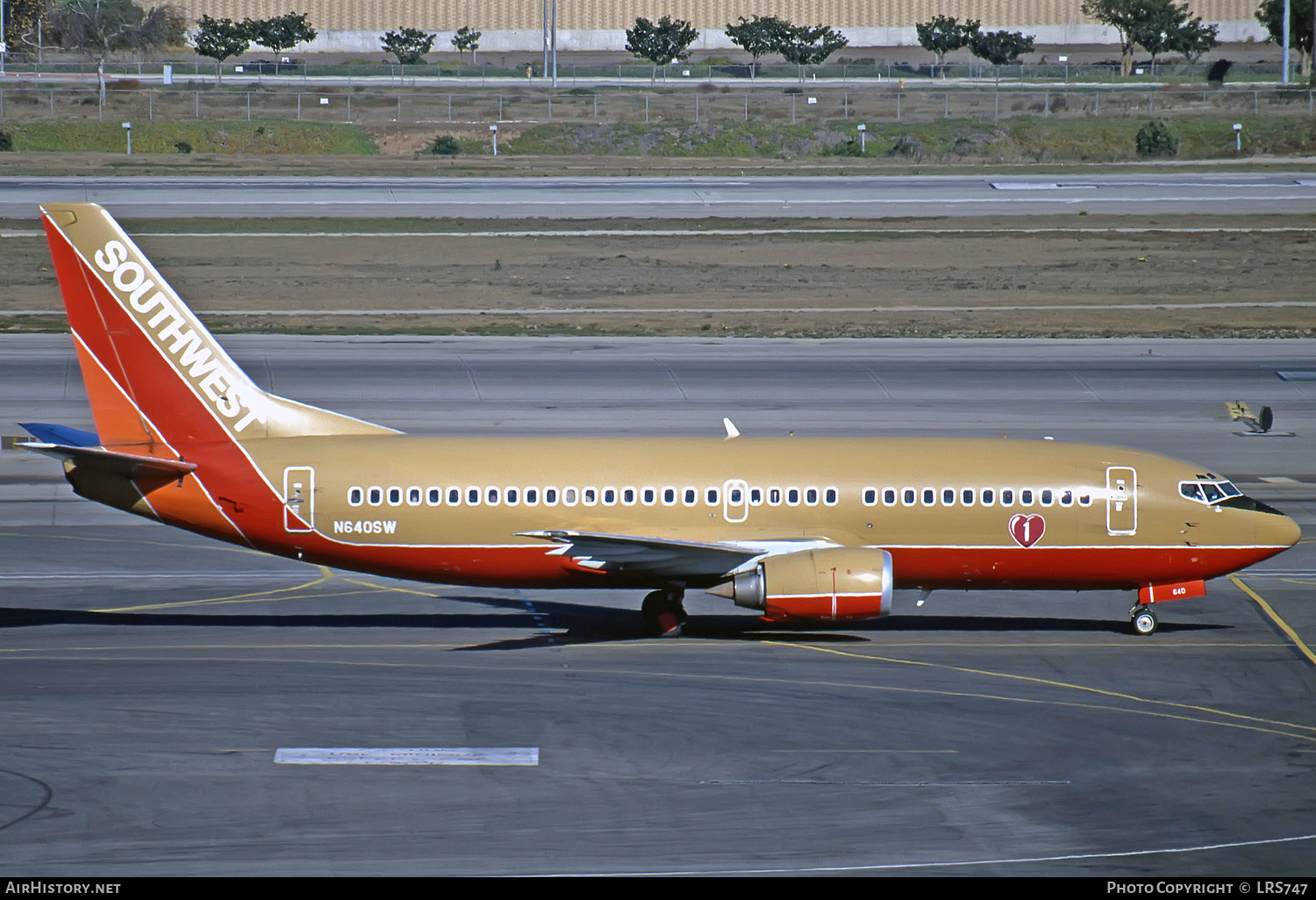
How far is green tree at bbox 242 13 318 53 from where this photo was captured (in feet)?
568

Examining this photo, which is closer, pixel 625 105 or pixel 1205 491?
pixel 1205 491

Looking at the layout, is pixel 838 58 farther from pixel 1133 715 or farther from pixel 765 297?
pixel 1133 715

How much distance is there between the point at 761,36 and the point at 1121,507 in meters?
155

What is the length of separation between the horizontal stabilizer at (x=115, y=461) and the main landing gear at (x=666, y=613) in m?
9.41

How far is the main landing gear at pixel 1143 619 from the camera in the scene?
1159 inches

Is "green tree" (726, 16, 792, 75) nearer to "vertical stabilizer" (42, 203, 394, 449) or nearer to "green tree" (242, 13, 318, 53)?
"green tree" (242, 13, 318, 53)

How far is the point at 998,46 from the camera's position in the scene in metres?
173

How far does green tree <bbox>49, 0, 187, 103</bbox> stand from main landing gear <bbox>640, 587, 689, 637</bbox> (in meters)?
163

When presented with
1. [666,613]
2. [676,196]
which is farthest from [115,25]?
[666,613]

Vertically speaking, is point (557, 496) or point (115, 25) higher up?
point (115, 25)

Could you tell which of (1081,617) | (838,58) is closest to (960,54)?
(838,58)

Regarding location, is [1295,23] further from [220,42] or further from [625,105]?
[220,42]

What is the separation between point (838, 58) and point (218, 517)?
561ft
